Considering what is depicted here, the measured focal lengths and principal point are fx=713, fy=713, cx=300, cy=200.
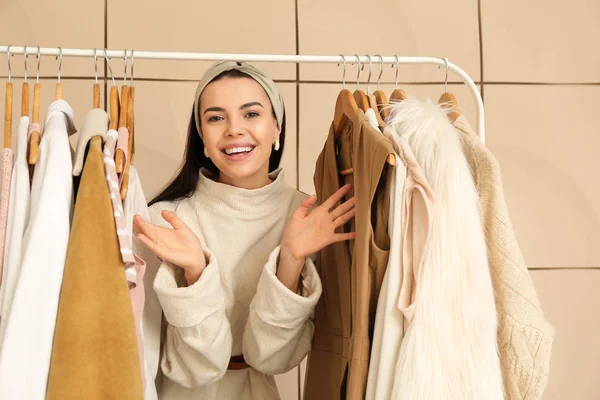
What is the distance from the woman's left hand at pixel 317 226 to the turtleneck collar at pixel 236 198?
0.17 m

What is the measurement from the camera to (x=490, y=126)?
6.56 ft

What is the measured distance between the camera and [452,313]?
1.01m

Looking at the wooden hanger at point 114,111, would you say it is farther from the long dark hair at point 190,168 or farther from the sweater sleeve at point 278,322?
the sweater sleeve at point 278,322

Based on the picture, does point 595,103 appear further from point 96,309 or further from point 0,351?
point 0,351

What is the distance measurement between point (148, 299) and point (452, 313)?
0.56 metres

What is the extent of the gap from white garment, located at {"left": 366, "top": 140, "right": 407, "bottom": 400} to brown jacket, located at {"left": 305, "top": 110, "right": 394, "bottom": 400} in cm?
2

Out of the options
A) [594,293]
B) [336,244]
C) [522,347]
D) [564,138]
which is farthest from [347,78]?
[522,347]

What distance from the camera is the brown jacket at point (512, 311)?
102cm

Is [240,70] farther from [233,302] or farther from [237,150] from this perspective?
[233,302]

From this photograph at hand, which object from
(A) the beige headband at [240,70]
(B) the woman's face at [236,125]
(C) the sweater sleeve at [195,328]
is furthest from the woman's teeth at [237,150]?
(C) the sweater sleeve at [195,328]

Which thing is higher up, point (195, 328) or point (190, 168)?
point (190, 168)

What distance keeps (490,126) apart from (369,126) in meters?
0.95

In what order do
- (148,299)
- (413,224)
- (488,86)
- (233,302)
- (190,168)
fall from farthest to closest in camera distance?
(488,86), (190,168), (233,302), (148,299), (413,224)

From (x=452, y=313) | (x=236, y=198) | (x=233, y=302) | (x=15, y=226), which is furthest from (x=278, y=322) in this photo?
(x=15, y=226)
